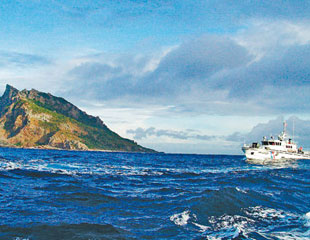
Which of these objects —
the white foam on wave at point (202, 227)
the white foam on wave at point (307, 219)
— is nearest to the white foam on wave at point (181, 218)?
the white foam on wave at point (202, 227)

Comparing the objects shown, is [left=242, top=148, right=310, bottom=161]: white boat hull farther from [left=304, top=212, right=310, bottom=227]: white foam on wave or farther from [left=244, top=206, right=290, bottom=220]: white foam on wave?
[left=304, top=212, right=310, bottom=227]: white foam on wave

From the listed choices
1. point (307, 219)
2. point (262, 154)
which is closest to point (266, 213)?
point (307, 219)

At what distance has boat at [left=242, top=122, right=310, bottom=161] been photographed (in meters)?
98.0

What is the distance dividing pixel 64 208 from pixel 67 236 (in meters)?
5.08

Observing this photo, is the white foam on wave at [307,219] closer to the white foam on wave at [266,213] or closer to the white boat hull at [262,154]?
the white foam on wave at [266,213]

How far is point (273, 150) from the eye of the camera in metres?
102

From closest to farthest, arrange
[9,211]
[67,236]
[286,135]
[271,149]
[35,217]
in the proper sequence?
[67,236] → [35,217] → [9,211] → [271,149] → [286,135]

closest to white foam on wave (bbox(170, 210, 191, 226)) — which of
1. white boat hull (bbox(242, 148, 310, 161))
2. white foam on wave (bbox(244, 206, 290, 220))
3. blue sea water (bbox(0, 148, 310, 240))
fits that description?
blue sea water (bbox(0, 148, 310, 240))

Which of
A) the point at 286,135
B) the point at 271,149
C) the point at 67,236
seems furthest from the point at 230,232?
the point at 286,135

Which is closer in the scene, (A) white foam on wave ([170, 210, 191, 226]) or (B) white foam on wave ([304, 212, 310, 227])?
(A) white foam on wave ([170, 210, 191, 226])

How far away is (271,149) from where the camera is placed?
102125 mm

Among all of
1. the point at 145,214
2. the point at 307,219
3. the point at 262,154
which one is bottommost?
the point at 307,219

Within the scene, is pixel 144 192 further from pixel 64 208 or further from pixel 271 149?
pixel 271 149

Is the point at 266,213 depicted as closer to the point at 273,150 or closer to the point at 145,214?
the point at 145,214
